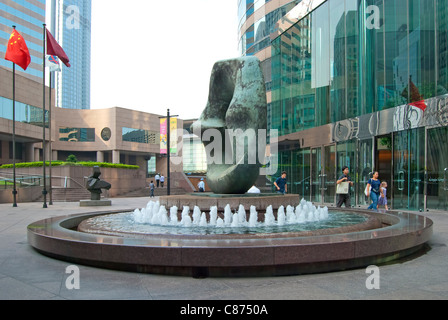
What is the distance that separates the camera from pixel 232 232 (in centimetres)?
736

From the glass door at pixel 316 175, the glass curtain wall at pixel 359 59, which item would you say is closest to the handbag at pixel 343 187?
the glass curtain wall at pixel 359 59

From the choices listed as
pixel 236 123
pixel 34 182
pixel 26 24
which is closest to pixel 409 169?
pixel 236 123

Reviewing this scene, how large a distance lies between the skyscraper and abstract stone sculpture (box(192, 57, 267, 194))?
42225mm

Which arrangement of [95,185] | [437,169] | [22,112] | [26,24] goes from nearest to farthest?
[437,169] → [95,185] → [22,112] → [26,24]

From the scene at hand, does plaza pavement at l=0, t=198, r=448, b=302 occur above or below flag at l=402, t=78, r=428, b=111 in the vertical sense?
below

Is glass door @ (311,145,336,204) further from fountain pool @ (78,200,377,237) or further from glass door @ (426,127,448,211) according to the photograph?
fountain pool @ (78,200,377,237)

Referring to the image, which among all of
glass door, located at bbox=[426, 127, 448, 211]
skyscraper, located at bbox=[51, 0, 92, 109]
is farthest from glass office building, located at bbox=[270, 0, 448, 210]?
skyscraper, located at bbox=[51, 0, 92, 109]

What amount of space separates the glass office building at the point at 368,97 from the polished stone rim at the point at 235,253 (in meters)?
11.9

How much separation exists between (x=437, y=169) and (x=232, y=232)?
12289 millimetres

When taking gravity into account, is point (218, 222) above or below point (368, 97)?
below

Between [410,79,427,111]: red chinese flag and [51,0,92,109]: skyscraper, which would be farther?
[51,0,92,109]: skyscraper

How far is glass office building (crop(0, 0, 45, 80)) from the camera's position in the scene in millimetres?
55750

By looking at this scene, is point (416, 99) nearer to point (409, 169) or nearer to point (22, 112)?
point (409, 169)
